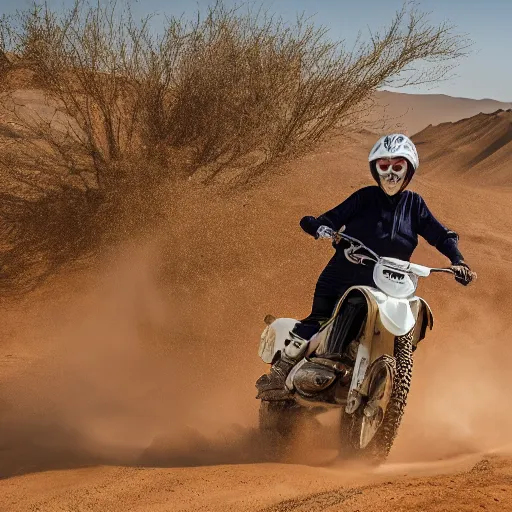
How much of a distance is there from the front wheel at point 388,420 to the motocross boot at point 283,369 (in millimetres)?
665

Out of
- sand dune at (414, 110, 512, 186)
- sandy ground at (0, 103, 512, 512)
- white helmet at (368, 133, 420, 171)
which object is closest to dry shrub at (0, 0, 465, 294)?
sandy ground at (0, 103, 512, 512)

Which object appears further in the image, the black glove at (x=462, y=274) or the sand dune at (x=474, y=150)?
the sand dune at (x=474, y=150)

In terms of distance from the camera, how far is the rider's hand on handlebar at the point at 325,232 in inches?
211

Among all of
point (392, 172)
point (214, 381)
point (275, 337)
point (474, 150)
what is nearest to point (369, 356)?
point (275, 337)

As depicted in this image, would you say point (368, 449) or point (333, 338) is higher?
point (333, 338)

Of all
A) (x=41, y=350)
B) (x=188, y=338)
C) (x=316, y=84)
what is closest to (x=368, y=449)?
(x=188, y=338)

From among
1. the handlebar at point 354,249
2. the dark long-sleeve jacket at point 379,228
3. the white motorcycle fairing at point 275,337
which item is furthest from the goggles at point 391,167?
the white motorcycle fairing at point 275,337

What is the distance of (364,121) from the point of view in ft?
48.7

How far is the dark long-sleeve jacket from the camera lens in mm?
5469

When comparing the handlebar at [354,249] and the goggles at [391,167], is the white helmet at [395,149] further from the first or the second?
the handlebar at [354,249]

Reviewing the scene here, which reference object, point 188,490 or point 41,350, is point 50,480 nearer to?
point 188,490

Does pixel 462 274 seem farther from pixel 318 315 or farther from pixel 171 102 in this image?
pixel 171 102

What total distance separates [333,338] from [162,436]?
207cm

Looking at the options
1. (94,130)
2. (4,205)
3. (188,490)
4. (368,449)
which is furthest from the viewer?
(94,130)
